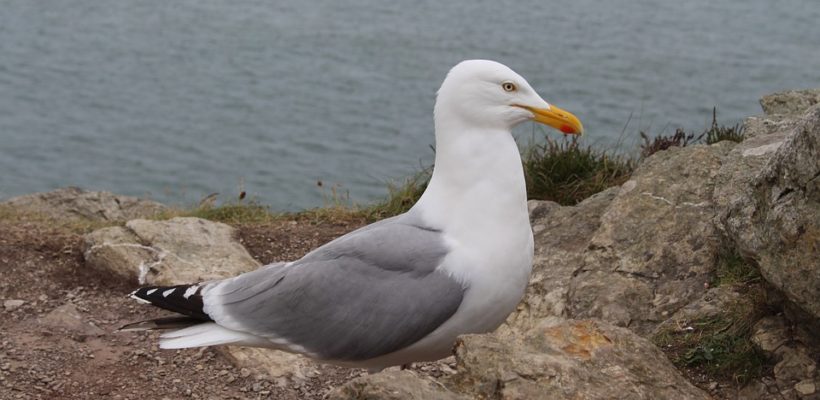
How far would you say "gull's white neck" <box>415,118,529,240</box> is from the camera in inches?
196

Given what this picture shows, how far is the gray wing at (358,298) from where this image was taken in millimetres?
4906

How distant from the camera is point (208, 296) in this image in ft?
17.3

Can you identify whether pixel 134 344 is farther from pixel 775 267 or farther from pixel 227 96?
pixel 227 96

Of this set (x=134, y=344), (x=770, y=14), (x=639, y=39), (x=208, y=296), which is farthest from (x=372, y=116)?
(x=208, y=296)

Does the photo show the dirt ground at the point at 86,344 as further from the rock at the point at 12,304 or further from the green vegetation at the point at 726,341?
the green vegetation at the point at 726,341

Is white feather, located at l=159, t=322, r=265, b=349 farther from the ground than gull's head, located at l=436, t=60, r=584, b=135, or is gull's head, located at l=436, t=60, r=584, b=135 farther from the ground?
gull's head, located at l=436, t=60, r=584, b=135

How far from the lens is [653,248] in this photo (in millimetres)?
6086

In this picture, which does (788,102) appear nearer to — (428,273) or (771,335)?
(771,335)

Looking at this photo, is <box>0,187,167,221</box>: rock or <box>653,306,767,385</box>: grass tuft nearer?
<box>653,306,767,385</box>: grass tuft

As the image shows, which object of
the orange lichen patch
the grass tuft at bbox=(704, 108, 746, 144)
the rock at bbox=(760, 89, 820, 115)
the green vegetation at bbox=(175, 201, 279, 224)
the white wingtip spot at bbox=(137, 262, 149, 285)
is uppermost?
the rock at bbox=(760, 89, 820, 115)

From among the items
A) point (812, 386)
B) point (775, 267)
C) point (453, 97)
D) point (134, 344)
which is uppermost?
point (453, 97)

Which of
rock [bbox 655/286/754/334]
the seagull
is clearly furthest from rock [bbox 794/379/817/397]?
the seagull

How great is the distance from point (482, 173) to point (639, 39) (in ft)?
60.1

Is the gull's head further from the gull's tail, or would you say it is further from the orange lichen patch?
the gull's tail
